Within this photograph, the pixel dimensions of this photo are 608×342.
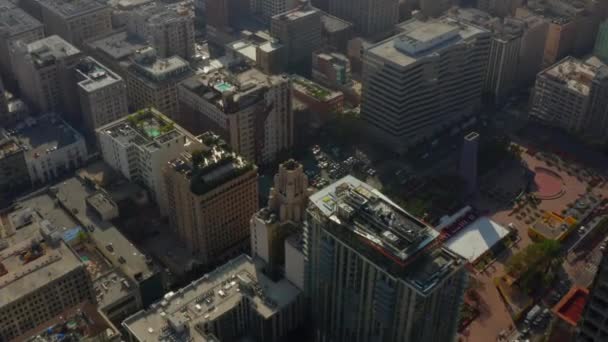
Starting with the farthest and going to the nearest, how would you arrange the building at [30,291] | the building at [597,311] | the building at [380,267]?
the building at [30,291]
the building at [380,267]
the building at [597,311]

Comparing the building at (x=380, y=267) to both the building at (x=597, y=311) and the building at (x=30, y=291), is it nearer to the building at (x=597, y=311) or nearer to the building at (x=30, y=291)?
the building at (x=597, y=311)

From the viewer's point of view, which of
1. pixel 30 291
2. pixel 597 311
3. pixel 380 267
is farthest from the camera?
pixel 30 291

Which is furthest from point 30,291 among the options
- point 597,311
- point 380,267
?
point 597,311

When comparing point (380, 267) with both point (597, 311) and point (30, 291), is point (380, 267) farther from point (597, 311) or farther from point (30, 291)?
point (30, 291)

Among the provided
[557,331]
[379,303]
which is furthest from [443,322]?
[557,331]

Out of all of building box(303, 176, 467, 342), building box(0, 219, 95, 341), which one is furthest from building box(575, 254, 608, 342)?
building box(0, 219, 95, 341)

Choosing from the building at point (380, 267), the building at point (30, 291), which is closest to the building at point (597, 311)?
the building at point (380, 267)

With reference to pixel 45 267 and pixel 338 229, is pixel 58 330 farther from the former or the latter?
pixel 338 229
